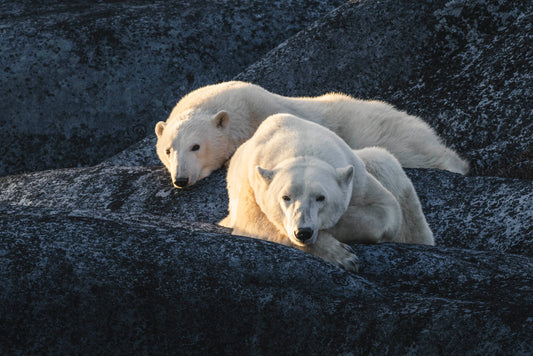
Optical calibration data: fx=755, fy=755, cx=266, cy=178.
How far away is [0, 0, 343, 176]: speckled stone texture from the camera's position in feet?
47.2

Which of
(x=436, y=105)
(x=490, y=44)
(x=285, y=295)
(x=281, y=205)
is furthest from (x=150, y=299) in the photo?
(x=490, y=44)

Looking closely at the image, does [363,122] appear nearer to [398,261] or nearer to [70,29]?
[398,261]

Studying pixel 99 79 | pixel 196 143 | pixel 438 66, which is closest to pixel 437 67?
pixel 438 66

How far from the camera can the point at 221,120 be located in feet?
31.0

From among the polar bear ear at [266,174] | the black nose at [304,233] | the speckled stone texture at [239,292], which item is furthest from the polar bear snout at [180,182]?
the black nose at [304,233]

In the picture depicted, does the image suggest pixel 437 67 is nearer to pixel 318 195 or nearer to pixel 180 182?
pixel 180 182

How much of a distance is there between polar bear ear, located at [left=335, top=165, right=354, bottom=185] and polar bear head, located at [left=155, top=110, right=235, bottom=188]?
13.0 ft

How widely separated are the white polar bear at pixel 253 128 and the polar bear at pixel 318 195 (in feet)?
8.40

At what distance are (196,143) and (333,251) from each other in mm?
4401

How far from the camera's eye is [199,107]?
9.75m

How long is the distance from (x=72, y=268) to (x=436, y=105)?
26.4 ft

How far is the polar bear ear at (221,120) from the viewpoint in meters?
9.38

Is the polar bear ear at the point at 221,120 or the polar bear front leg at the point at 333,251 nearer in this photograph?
the polar bear front leg at the point at 333,251

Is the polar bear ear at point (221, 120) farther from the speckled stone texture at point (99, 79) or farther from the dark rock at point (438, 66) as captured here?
the speckled stone texture at point (99, 79)
